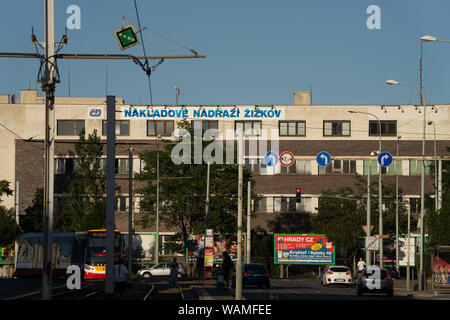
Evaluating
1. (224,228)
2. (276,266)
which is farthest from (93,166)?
(276,266)

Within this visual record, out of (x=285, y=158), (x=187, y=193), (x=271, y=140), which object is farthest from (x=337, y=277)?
(x=271, y=140)

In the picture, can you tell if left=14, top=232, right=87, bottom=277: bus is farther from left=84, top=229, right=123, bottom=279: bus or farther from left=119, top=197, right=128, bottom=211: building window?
left=119, top=197, right=128, bottom=211: building window

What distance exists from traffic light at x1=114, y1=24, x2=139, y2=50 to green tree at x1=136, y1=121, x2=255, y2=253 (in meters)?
53.6

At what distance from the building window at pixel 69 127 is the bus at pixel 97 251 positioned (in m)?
31.8

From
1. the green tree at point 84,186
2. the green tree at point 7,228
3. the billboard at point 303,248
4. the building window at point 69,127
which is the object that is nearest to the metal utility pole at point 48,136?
the green tree at point 7,228

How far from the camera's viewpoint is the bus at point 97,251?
59594 mm

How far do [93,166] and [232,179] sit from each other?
14.3 metres

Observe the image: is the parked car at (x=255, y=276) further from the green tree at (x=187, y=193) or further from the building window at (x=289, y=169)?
the building window at (x=289, y=169)

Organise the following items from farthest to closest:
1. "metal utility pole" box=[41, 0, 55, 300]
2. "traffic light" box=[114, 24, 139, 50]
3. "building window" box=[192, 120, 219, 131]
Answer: "building window" box=[192, 120, 219, 131] → "metal utility pole" box=[41, 0, 55, 300] → "traffic light" box=[114, 24, 139, 50]

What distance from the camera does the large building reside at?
89.4 meters

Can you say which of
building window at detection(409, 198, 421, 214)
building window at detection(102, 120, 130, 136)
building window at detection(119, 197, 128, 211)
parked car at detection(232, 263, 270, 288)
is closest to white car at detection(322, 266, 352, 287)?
parked car at detection(232, 263, 270, 288)

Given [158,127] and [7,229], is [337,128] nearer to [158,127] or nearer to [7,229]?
[158,127]

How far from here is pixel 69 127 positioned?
3593 inches

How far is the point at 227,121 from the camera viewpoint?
90688mm
